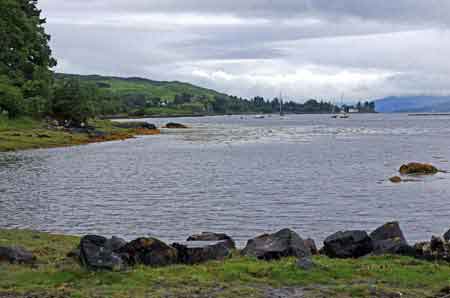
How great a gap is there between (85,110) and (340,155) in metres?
63.2

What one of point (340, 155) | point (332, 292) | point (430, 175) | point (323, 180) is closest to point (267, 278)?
point (332, 292)

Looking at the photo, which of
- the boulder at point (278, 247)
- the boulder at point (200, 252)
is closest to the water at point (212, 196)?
the boulder at point (278, 247)

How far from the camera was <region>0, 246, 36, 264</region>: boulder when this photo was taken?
18.2 m

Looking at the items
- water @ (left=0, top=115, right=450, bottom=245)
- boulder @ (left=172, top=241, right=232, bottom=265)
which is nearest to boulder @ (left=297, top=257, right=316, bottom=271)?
boulder @ (left=172, top=241, right=232, bottom=265)

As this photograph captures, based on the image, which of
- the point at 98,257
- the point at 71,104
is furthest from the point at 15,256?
the point at 71,104

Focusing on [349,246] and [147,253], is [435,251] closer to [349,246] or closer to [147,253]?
[349,246]

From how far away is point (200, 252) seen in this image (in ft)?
61.0

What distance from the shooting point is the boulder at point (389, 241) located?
63.8 ft

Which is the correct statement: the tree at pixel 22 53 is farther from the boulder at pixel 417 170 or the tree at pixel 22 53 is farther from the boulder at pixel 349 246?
the boulder at pixel 349 246

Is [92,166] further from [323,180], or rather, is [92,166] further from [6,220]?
[6,220]

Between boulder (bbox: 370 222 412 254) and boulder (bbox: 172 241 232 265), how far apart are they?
4.81m

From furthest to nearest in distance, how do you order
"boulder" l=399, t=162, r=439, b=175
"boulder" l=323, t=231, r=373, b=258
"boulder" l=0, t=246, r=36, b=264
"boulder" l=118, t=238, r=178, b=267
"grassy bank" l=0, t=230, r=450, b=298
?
1. "boulder" l=399, t=162, r=439, b=175
2. "boulder" l=323, t=231, r=373, b=258
3. "boulder" l=0, t=246, r=36, b=264
4. "boulder" l=118, t=238, r=178, b=267
5. "grassy bank" l=0, t=230, r=450, b=298

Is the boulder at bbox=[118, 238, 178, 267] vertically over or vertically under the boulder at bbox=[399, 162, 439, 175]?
over

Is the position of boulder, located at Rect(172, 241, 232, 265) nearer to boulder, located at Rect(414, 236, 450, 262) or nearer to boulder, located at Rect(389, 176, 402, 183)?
boulder, located at Rect(414, 236, 450, 262)
